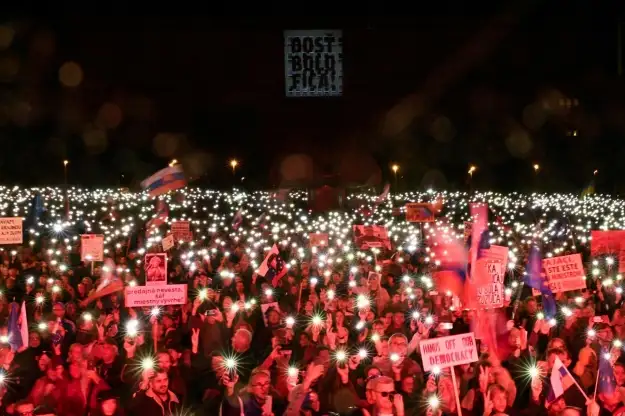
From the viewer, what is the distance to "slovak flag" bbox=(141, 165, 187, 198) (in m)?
17.3

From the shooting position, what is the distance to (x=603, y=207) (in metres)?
34.4

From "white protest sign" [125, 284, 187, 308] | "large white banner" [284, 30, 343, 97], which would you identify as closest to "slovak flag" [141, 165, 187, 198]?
"white protest sign" [125, 284, 187, 308]

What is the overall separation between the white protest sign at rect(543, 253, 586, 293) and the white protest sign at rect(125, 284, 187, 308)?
4.36 m

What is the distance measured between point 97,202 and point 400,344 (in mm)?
32295

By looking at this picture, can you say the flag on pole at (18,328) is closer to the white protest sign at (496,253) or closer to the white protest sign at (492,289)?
the white protest sign at (492,289)

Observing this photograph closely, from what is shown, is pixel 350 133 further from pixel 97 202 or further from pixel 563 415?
pixel 563 415

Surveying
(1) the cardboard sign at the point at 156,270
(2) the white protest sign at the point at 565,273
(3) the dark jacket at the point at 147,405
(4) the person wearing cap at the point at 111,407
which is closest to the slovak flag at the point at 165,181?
(1) the cardboard sign at the point at 156,270

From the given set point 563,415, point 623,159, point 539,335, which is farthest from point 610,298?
point 623,159

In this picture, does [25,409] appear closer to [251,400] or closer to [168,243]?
[251,400]

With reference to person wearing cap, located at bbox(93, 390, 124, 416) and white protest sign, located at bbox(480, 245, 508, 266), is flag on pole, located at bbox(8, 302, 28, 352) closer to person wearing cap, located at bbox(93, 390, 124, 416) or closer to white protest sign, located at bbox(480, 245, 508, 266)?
person wearing cap, located at bbox(93, 390, 124, 416)

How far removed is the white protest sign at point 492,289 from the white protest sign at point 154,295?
3.46m

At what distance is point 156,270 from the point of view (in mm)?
11398

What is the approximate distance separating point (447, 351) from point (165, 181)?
11377 mm

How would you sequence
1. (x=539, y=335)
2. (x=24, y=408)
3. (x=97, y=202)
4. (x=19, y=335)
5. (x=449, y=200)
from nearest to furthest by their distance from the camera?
(x=24, y=408), (x=19, y=335), (x=539, y=335), (x=97, y=202), (x=449, y=200)
